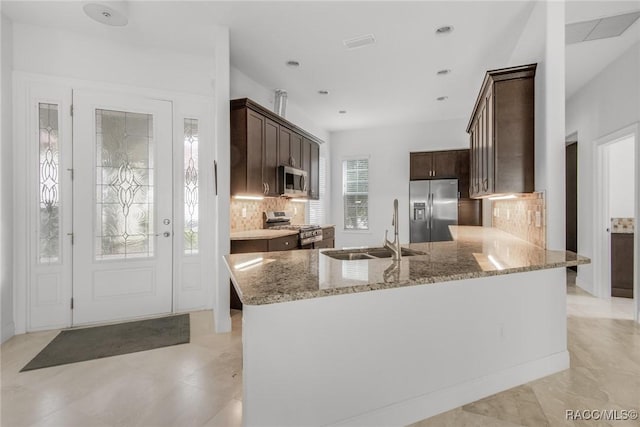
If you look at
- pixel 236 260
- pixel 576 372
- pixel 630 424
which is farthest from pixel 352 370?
pixel 576 372

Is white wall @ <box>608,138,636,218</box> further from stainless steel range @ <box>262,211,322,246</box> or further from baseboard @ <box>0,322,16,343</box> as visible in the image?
baseboard @ <box>0,322,16,343</box>

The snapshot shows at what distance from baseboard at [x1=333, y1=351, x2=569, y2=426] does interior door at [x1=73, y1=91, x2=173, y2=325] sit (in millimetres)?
2844

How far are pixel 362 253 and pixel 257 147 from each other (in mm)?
2112

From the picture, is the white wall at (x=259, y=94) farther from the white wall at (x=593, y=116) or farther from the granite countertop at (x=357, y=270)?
the white wall at (x=593, y=116)

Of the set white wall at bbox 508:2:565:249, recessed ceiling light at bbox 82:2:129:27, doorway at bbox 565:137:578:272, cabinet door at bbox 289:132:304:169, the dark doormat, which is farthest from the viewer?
doorway at bbox 565:137:578:272

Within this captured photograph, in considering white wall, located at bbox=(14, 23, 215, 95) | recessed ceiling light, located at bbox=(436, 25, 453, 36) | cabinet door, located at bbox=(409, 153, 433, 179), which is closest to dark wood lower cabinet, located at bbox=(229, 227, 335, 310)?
white wall, located at bbox=(14, 23, 215, 95)

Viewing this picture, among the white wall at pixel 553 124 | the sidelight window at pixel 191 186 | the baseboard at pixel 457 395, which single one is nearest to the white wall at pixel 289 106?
the sidelight window at pixel 191 186

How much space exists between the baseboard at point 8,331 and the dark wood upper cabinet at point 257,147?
2.39 meters

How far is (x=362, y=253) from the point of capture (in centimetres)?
229

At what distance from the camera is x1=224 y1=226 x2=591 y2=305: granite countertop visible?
4.16 ft

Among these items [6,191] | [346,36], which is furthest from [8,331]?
[346,36]

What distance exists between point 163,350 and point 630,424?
3.20 metres

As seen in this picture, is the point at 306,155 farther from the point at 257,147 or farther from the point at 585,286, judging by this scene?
the point at 585,286

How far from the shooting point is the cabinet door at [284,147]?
4320 mm
